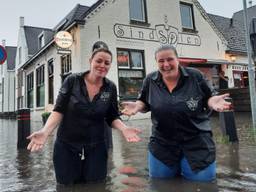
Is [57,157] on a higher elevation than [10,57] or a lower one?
lower

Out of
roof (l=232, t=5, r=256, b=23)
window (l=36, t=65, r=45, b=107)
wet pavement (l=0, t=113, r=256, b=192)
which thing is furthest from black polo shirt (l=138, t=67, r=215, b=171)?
roof (l=232, t=5, r=256, b=23)

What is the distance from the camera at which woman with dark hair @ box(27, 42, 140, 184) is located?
10.4ft

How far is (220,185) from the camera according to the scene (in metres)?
3.22

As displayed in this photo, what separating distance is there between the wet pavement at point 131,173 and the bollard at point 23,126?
1.97 feet

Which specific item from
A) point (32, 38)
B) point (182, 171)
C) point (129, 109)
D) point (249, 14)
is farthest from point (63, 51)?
point (249, 14)

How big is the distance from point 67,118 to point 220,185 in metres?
1.90

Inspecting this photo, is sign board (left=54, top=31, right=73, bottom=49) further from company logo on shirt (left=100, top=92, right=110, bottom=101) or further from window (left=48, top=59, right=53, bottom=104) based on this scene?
company logo on shirt (left=100, top=92, right=110, bottom=101)

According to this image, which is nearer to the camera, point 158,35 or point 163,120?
point 163,120

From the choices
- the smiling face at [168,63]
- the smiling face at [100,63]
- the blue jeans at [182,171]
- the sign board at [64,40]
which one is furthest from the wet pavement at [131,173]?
the sign board at [64,40]

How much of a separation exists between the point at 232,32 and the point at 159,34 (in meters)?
7.86

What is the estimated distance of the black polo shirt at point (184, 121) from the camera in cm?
294

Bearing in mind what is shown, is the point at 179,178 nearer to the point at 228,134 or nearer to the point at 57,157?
the point at 57,157

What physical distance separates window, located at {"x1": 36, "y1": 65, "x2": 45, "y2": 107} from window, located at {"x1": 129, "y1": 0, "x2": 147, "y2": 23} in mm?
7711

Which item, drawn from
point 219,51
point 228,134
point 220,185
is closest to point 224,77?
point 219,51
